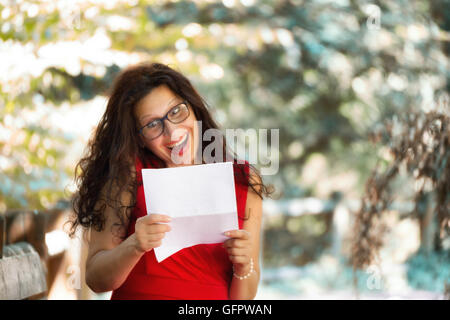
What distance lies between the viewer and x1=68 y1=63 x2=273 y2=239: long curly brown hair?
1402mm

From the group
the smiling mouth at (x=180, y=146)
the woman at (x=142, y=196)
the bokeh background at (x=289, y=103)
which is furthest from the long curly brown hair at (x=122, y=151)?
the bokeh background at (x=289, y=103)

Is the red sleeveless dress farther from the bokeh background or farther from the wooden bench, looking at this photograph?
the bokeh background

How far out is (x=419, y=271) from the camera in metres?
3.31

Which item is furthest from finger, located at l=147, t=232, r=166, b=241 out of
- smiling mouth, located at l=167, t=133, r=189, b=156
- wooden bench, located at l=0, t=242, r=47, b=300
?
wooden bench, located at l=0, t=242, r=47, b=300

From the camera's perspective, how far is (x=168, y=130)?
1.38 m

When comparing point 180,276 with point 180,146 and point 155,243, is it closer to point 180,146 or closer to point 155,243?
point 155,243

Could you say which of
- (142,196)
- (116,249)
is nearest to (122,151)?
(142,196)

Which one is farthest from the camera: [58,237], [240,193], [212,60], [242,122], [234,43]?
[242,122]

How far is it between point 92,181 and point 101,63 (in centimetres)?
161

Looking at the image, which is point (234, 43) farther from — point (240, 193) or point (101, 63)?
point (240, 193)

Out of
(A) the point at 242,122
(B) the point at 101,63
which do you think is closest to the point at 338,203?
(A) the point at 242,122

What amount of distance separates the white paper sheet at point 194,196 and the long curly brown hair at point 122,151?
227 millimetres

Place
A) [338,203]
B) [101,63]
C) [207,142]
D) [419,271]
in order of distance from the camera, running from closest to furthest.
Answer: [207,142] → [101,63] → [419,271] → [338,203]

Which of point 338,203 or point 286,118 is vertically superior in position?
point 286,118
